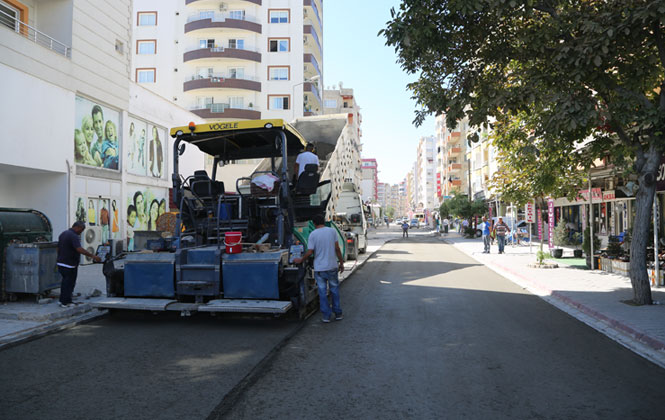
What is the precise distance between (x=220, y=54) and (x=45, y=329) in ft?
121

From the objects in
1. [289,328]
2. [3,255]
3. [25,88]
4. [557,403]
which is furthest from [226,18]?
[557,403]

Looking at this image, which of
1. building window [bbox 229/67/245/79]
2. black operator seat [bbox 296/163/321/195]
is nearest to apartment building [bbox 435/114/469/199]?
building window [bbox 229/67/245/79]

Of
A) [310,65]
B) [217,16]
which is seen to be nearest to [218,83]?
[217,16]

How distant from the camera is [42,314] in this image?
24.2ft

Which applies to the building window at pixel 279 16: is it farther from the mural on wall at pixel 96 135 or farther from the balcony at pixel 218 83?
the mural on wall at pixel 96 135

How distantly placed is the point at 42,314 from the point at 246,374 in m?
4.45

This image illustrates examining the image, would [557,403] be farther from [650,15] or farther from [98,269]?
[98,269]

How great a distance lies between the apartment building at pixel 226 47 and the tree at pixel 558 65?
32.7 m

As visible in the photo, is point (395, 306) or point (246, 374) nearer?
point (246, 374)

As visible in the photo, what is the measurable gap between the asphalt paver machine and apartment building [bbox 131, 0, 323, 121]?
33.8m

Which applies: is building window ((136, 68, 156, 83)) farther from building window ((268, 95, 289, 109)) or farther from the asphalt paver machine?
the asphalt paver machine

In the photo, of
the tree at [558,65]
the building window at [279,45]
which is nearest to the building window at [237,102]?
the building window at [279,45]

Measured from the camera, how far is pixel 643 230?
869cm

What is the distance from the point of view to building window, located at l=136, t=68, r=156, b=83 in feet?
139
